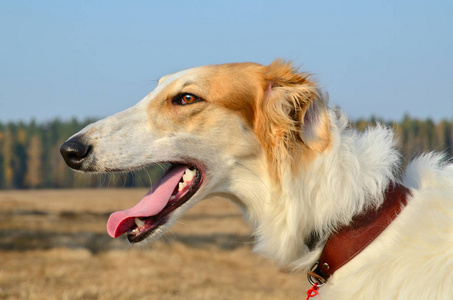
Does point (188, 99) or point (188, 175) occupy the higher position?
point (188, 99)

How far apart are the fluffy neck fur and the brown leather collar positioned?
0.18ft

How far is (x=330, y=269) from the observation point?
135 inches

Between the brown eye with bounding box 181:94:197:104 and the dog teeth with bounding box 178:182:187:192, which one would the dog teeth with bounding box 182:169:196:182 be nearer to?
the dog teeth with bounding box 178:182:187:192

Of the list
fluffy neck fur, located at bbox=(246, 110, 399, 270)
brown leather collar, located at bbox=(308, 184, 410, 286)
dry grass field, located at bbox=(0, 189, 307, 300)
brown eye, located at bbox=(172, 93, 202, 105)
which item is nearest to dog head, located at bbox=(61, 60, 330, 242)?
brown eye, located at bbox=(172, 93, 202, 105)

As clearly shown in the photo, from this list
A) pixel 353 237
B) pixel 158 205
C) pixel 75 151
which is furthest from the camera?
pixel 158 205

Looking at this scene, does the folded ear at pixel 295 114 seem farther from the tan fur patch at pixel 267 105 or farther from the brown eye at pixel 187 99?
the brown eye at pixel 187 99

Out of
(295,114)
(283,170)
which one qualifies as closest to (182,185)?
(283,170)

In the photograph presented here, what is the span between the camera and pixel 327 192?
11.7ft

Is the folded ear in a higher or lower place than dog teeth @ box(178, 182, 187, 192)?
higher

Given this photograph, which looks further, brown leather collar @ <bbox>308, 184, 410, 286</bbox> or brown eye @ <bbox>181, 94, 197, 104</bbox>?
brown eye @ <bbox>181, 94, 197, 104</bbox>

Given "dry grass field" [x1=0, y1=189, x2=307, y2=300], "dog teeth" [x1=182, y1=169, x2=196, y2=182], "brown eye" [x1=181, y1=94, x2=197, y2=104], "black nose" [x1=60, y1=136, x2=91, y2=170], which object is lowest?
"dry grass field" [x1=0, y1=189, x2=307, y2=300]

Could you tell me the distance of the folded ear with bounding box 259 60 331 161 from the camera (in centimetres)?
372

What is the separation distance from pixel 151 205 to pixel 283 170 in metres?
1.08

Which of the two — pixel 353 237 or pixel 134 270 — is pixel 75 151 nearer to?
pixel 353 237
